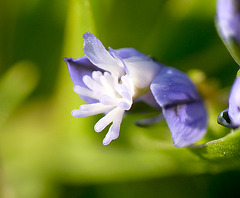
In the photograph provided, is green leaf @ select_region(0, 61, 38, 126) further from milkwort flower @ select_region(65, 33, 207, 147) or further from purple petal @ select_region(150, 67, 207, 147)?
purple petal @ select_region(150, 67, 207, 147)

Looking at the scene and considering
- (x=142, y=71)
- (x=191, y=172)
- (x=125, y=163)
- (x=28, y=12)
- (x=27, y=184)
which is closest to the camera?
(x=142, y=71)

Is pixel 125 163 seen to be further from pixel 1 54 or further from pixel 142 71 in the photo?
pixel 1 54

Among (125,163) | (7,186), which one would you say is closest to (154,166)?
(125,163)

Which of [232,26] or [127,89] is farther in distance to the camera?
[127,89]

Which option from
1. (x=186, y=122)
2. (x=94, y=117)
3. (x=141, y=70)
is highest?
(x=141, y=70)

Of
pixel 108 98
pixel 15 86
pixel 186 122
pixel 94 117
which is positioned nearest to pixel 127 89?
pixel 108 98

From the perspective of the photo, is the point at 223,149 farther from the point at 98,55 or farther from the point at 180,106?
the point at 98,55
